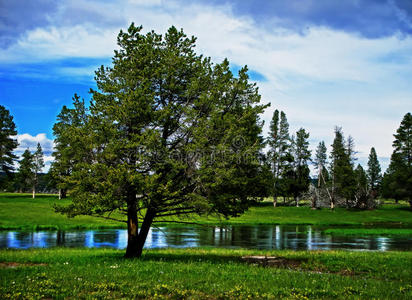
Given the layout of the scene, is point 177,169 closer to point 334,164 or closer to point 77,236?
point 77,236

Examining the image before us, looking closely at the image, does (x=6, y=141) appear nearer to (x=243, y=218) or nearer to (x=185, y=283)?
(x=243, y=218)

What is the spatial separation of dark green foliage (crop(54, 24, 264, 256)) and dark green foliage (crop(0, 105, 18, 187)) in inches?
2162

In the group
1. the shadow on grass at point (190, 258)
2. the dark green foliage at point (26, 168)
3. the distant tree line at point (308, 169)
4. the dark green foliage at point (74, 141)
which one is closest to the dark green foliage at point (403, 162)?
the distant tree line at point (308, 169)

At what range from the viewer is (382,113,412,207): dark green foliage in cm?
7269

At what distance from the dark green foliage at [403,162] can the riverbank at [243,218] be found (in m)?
3.91

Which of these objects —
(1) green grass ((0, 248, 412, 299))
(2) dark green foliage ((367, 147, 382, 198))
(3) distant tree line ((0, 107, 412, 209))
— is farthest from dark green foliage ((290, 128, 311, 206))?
(1) green grass ((0, 248, 412, 299))

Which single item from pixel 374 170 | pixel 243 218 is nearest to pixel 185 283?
pixel 243 218

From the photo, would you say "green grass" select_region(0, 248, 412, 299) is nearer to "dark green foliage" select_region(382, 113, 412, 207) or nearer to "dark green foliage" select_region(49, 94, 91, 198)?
"dark green foliage" select_region(49, 94, 91, 198)

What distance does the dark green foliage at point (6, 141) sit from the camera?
64.2 metres

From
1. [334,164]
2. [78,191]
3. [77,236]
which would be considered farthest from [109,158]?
[334,164]

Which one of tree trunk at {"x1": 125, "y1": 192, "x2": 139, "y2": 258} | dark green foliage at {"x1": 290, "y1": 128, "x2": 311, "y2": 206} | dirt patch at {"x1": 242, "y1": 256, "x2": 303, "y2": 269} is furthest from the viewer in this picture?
dark green foliage at {"x1": 290, "y1": 128, "x2": 311, "y2": 206}

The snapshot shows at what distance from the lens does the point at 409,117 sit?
3049 inches

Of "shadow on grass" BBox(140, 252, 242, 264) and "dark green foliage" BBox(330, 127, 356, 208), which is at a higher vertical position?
"dark green foliage" BBox(330, 127, 356, 208)

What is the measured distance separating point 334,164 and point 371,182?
57.0 meters
